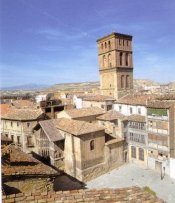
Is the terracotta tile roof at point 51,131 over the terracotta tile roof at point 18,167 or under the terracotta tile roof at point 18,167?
under

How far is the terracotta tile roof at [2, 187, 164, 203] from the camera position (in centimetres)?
577

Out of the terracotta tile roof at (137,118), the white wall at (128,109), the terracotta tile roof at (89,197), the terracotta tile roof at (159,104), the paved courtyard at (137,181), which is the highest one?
the terracotta tile roof at (159,104)

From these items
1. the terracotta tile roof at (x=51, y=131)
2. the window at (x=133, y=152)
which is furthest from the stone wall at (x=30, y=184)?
the window at (x=133, y=152)

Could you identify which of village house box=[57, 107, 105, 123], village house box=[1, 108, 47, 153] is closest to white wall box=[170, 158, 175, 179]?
village house box=[57, 107, 105, 123]

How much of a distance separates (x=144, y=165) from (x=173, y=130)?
201 inches

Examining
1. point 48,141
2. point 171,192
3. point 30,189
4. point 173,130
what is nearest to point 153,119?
point 173,130

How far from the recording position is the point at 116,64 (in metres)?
32.8

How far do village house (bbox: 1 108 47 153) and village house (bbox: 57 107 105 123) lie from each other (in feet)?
10.3

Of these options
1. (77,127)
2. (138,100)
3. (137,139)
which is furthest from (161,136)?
(77,127)

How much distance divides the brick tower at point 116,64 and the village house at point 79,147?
10343mm

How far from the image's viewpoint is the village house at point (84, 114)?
2644 centimetres

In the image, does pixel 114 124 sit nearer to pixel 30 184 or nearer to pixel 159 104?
pixel 159 104

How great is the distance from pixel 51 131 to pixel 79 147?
3858 millimetres

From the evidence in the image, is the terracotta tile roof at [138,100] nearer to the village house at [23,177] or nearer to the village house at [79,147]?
the village house at [79,147]
